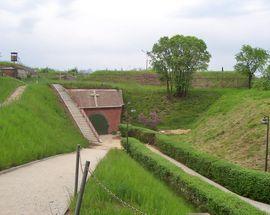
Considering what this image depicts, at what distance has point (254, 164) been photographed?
23.6 metres

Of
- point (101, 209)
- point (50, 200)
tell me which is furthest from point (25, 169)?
point (101, 209)

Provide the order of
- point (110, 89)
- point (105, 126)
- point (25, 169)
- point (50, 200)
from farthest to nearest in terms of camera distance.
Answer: point (110, 89) < point (105, 126) < point (25, 169) < point (50, 200)

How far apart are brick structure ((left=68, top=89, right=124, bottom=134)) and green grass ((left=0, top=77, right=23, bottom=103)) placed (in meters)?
5.29

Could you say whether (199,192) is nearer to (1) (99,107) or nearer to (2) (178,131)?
(2) (178,131)

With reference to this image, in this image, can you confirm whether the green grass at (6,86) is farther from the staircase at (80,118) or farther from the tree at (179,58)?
the tree at (179,58)

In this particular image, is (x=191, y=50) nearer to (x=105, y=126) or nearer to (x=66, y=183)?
(x=105, y=126)

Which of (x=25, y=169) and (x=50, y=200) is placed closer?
(x=50, y=200)

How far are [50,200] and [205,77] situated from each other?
144 feet

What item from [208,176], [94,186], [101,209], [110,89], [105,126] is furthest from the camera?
[110,89]

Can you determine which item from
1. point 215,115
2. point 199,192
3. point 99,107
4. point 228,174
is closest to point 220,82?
point 215,115

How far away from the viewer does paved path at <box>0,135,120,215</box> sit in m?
11.1

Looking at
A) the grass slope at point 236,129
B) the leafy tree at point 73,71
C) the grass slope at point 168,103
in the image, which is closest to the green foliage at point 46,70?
the leafy tree at point 73,71

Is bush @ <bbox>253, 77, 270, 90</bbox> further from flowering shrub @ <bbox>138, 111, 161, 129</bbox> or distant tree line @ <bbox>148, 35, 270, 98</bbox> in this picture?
flowering shrub @ <bbox>138, 111, 161, 129</bbox>

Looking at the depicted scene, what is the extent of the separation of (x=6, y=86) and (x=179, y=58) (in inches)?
661
